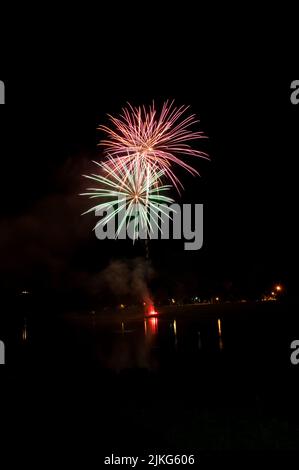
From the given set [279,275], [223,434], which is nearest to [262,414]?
[223,434]

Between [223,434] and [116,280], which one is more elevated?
[116,280]

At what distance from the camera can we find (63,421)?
8.50 m

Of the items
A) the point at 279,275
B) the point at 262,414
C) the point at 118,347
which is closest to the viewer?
the point at 262,414

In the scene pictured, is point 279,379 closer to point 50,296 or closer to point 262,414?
point 262,414

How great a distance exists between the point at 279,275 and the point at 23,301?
38.5 m

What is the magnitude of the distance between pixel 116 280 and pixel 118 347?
50371 mm
